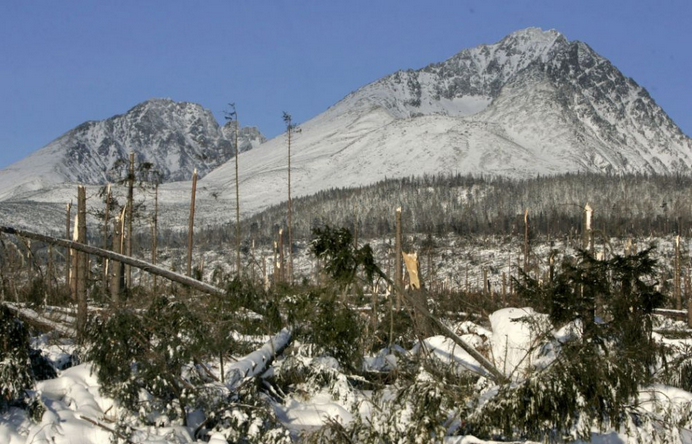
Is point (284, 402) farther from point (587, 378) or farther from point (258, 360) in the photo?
point (587, 378)

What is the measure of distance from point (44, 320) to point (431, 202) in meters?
154

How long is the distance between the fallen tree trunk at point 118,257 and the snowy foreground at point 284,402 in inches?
37.6

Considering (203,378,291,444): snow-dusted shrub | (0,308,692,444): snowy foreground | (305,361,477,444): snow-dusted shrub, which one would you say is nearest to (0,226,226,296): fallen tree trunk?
(0,308,692,444): snowy foreground

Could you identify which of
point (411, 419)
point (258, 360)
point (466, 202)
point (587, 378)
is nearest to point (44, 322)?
point (258, 360)

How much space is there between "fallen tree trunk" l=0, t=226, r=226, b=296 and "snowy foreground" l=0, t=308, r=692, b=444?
0.95 meters

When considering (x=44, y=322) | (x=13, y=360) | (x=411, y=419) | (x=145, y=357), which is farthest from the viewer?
(x=44, y=322)

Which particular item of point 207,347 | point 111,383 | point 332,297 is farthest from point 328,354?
point 111,383

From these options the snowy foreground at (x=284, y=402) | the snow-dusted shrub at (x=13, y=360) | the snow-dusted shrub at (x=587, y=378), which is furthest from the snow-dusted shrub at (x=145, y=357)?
the snow-dusted shrub at (x=587, y=378)

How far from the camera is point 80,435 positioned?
23.8ft

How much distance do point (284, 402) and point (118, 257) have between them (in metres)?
2.53

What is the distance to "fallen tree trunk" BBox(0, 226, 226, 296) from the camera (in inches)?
318

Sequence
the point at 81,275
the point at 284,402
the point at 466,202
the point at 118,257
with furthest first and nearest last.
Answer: the point at 466,202 < the point at 81,275 < the point at 284,402 < the point at 118,257

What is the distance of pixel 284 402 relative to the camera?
28.6ft

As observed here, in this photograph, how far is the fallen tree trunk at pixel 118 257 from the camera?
808cm
